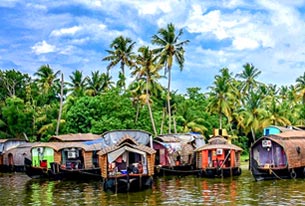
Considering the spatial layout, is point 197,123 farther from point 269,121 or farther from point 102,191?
point 102,191

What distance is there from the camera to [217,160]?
28.6 meters

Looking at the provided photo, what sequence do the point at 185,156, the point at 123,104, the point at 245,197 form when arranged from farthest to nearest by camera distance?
1. the point at 123,104
2. the point at 185,156
3. the point at 245,197

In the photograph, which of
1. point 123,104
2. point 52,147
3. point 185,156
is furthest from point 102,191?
point 123,104

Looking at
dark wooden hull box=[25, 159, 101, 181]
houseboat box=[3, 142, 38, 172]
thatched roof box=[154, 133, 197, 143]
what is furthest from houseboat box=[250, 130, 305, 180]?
houseboat box=[3, 142, 38, 172]

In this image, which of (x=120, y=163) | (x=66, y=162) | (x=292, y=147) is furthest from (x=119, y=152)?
(x=292, y=147)

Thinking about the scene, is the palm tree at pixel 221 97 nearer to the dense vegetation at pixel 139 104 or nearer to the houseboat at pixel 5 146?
the dense vegetation at pixel 139 104

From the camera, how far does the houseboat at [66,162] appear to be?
27984mm

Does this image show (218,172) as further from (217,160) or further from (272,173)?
(272,173)

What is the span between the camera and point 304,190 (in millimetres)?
20828

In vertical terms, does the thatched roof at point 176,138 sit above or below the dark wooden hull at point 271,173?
above

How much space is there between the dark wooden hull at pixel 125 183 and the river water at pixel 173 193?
15.5 inches

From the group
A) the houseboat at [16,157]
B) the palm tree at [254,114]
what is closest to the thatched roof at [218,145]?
the palm tree at [254,114]

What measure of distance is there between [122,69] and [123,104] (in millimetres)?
8989

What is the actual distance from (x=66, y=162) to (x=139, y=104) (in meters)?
13.9
